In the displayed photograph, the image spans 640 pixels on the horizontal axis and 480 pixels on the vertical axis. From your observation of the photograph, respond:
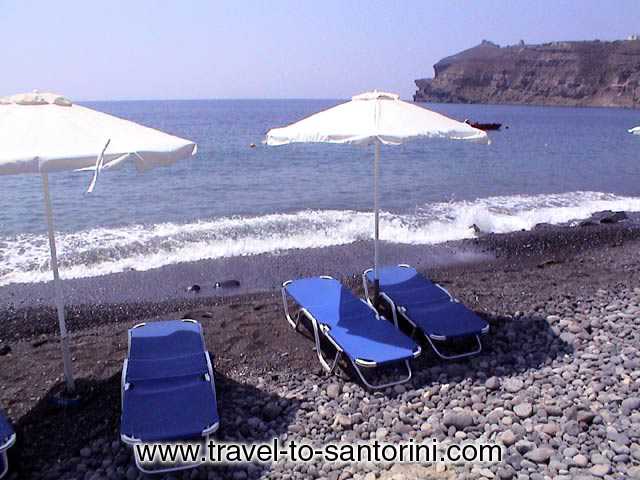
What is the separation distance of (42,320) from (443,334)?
5.71 m

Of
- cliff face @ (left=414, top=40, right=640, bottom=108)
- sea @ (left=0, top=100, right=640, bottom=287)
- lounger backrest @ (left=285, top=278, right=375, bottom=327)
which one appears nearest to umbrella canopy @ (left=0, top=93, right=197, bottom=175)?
sea @ (left=0, top=100, right=640, bottom=287)

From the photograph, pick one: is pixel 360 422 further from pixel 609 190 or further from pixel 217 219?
pixel 609 190

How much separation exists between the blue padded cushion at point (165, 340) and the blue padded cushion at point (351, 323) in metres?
1.27

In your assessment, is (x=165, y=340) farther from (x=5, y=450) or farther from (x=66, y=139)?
(x=66, y=139)

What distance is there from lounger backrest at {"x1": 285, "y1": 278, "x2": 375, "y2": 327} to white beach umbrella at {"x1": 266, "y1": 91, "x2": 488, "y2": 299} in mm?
1779

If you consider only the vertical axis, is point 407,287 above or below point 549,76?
below

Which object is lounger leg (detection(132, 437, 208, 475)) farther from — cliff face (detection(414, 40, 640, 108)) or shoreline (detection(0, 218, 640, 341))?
cliff face (detection(414, 40, 640, 108))

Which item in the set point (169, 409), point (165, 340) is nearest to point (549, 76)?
point (165, 340)

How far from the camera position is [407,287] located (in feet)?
22.2

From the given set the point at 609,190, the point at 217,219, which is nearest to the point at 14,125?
the point at 217,219

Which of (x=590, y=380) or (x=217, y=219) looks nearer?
(x=590, y=380)

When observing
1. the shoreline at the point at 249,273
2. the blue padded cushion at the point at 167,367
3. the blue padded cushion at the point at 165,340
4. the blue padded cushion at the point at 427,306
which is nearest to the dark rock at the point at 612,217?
the shoreline at the point at 249,273

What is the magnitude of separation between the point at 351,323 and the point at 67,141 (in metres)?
3.22

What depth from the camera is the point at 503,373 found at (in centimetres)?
522
